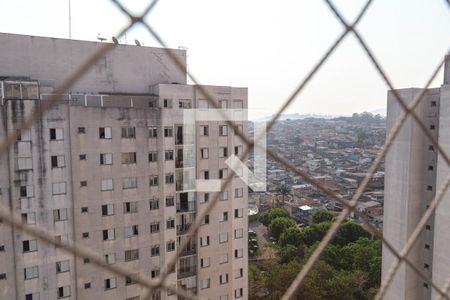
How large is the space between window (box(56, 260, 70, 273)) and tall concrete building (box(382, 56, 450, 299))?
347 cm

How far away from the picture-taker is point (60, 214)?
355cm

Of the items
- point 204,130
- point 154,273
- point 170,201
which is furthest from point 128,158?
point 154,273

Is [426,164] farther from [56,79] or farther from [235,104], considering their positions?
[56,79]

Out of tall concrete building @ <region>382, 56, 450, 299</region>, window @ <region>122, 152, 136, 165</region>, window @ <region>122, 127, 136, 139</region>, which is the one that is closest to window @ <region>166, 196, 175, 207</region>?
window @ <region>122, 152, 136, 165</region>

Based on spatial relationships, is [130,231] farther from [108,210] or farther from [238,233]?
[238,233]

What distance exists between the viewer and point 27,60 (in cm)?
336

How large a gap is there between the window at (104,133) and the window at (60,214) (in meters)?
0.75

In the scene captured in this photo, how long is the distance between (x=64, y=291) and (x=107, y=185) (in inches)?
41.6

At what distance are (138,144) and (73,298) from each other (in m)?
1.59

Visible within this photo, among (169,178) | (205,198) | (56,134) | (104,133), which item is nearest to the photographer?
(56,134)

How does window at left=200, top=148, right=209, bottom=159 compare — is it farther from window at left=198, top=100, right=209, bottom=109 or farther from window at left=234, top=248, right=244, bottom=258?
window at left=234, top=248, right=244, bottom=258

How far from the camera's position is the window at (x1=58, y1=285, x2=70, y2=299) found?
11.9ft

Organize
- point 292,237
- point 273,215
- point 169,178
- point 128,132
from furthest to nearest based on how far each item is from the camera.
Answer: point 273,215 < point 292,237 < point 169,178 < point 128,132

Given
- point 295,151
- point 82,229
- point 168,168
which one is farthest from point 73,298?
point 295,151
